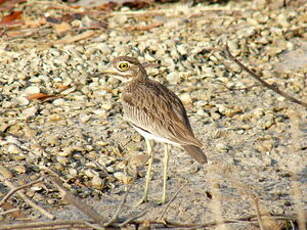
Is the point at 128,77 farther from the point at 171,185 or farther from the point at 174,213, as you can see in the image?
the point at 174,213

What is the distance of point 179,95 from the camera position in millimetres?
6543

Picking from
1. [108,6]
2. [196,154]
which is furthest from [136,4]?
[196,154]

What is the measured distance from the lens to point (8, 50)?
738 centimetres

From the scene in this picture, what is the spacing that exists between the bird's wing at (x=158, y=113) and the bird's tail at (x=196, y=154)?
0.04 m

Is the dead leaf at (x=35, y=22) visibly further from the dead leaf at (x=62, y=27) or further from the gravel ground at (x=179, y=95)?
the dead leaf at (x=62, y=27)

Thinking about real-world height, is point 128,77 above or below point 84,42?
above

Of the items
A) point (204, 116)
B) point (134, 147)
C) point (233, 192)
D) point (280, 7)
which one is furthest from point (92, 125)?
point (280, 7)

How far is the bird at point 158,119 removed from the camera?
4672 mm

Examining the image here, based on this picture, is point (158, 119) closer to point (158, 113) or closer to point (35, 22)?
point (158, 113)

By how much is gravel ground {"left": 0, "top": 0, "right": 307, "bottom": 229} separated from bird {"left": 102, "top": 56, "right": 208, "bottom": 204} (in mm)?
268

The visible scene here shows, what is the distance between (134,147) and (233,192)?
1.05m

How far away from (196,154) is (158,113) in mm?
467

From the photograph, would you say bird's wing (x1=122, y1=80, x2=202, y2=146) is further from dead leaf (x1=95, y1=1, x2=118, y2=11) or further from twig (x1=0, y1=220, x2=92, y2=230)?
dead leaf (x1=95, y1=1, x2=118, y2=11)

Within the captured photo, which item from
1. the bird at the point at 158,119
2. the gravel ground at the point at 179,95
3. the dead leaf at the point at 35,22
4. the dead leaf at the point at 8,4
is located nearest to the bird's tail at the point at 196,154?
the bird at the point at 158,119
